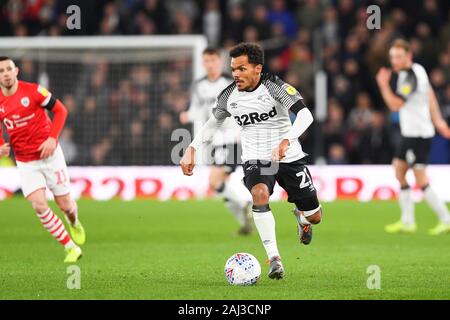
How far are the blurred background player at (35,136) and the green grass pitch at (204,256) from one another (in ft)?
1.70

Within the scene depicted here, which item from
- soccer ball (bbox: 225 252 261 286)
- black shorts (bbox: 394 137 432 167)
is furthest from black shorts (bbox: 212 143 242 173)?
soccer ball (bbox: 225 252 261 286)

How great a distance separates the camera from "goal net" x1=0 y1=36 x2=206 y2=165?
20641 millimetres

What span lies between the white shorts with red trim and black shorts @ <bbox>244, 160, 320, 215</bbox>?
2.50 metres

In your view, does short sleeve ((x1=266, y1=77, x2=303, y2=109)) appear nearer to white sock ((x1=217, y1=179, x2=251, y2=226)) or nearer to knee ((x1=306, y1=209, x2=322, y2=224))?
knee ((x1=306, y1=209, x2=322, y2=224))

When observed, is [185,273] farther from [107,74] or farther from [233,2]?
[233,2]

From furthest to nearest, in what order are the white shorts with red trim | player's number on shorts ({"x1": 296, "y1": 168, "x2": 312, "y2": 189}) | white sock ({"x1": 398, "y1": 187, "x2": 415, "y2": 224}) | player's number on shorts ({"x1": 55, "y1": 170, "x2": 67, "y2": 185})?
white sock ({"x1": 398, "y1": 187, "x2": 415, "y2": 224})
player's number on shorts ({"x1": 55, "y1": 170, "x2": 67, "y2": 185})
the white shorts with red trim
player's number on shorts ({"x1": 296, "y1": 168, "x2": 312, "y2": 189})

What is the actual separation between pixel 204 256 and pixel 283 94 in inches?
109

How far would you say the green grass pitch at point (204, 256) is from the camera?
8477mm

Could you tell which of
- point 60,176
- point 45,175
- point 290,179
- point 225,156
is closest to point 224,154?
point 225,156

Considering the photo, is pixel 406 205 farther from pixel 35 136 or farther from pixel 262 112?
pixel 35 136

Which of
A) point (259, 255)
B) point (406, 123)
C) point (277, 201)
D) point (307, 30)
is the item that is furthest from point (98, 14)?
point (259, 255)

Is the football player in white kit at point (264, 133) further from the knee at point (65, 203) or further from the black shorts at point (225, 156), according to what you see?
the black shorts at point (225, 156)

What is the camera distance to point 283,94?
365 inches

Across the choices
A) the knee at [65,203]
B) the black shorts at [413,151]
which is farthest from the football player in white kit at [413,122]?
the knee at [65,203]
